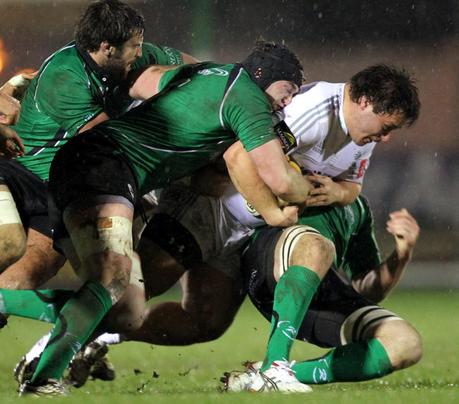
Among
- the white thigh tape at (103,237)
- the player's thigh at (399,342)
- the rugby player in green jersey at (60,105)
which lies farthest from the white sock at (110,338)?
the player's thigh at (399,342)

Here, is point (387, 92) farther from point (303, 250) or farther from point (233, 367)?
point (233, 367)

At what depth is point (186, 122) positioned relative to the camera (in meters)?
6.89

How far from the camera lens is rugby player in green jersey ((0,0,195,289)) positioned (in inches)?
294

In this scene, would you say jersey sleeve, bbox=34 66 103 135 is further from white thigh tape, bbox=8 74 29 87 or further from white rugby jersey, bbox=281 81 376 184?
white rugby jersey, bbox=281 81 376 184

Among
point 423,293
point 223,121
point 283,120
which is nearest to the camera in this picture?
Answer: point 223,121

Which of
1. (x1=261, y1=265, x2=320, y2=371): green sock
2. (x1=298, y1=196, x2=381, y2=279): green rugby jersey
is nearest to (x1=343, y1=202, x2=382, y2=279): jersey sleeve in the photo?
(x1=298, y1=196, x2=381, y2=279): green rugby jersey

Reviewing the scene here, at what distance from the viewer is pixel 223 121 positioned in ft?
22.4

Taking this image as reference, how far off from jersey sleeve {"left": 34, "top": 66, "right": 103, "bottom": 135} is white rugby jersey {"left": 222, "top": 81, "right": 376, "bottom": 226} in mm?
881

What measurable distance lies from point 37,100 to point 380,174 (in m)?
9.89

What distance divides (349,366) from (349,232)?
3.15 feet

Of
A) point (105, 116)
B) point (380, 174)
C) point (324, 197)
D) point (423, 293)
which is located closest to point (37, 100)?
point (105, 116)

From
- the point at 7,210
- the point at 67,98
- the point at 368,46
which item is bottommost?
the point at 368,46

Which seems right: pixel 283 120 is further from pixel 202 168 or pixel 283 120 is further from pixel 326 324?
pixel 326 324

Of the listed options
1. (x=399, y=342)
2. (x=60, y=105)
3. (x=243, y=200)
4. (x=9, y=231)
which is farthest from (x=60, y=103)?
(x=399, y=342)
